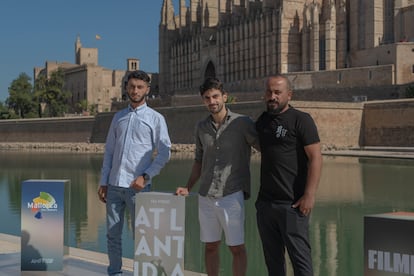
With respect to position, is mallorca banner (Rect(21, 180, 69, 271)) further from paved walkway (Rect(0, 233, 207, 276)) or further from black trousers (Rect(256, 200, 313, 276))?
black trousers (Rect(256, 200, 313, 276))

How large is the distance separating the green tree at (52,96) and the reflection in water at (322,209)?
4238 cm

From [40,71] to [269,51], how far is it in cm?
5132

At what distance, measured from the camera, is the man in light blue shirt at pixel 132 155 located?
176 inches

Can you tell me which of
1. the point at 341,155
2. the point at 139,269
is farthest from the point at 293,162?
the point at 341,155

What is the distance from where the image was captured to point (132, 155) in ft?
14.7

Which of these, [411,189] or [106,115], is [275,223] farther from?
[106,115]

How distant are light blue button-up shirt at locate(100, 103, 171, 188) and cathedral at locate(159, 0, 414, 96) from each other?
30.2 m

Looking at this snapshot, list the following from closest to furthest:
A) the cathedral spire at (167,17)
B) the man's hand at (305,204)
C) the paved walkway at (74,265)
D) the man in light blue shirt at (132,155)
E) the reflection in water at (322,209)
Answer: the man's hand at (305,204) < the man in light blue shirt at (132,155) < the paved walkway at (74,265) < the reflection in water at (322,209) < the cathedral spire at (167,17)

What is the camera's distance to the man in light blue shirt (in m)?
4.48

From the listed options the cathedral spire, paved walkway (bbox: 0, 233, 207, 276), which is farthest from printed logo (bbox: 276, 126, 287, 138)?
the cathedral spire

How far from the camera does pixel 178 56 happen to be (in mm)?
57625

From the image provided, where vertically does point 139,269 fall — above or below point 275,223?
below

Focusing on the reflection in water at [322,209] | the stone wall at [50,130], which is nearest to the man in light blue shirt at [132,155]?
the reflection in water at [322,209]

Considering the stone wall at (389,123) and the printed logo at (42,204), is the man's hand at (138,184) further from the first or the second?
the stone wall at (389,123)
